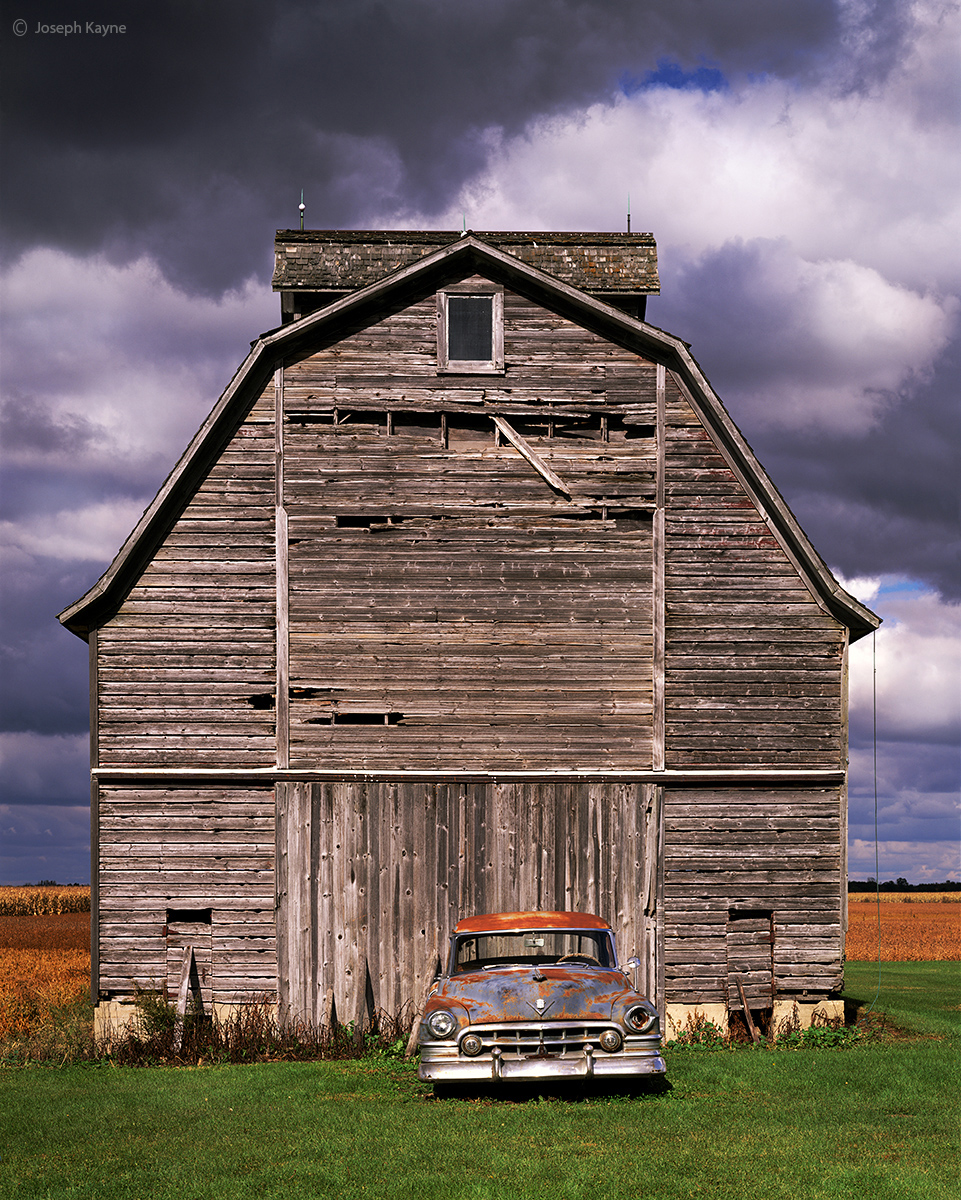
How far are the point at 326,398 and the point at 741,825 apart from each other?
8.23 metres

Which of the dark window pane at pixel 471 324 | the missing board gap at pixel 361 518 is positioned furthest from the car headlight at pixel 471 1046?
the dark window pane at pixel 471 324

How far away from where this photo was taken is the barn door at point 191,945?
1491 cm

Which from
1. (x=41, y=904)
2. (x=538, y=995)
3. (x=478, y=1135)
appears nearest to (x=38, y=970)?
(x=538, y=995)

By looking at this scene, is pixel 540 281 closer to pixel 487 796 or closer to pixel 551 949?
pixel 487 796

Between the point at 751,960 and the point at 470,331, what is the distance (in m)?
9.50

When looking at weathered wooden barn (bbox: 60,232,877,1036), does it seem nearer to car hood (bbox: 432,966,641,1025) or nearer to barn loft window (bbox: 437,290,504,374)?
barn loft window (bbox: 437,290,504,374)

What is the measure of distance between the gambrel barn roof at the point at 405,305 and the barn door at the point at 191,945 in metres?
4.07

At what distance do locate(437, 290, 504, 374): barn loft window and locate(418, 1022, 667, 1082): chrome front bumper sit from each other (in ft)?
30.5

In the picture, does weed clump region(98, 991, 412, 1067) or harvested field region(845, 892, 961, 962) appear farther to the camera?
harvested field region(845, 892, 961, 962)

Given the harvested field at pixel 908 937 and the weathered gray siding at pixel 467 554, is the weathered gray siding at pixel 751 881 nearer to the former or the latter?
the weathered gray siding at pixel 467 554

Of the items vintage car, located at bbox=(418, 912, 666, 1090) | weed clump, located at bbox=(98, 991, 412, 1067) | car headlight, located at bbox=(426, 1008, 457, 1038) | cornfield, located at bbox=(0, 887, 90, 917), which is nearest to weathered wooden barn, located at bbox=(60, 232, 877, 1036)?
weed clump, located at bbox=(98, 991, 412, 1067)

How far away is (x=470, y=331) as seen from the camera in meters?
16.2

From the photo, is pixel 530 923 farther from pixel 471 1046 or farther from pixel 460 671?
pixel 460 671

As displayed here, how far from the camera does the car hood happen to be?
1012cm
